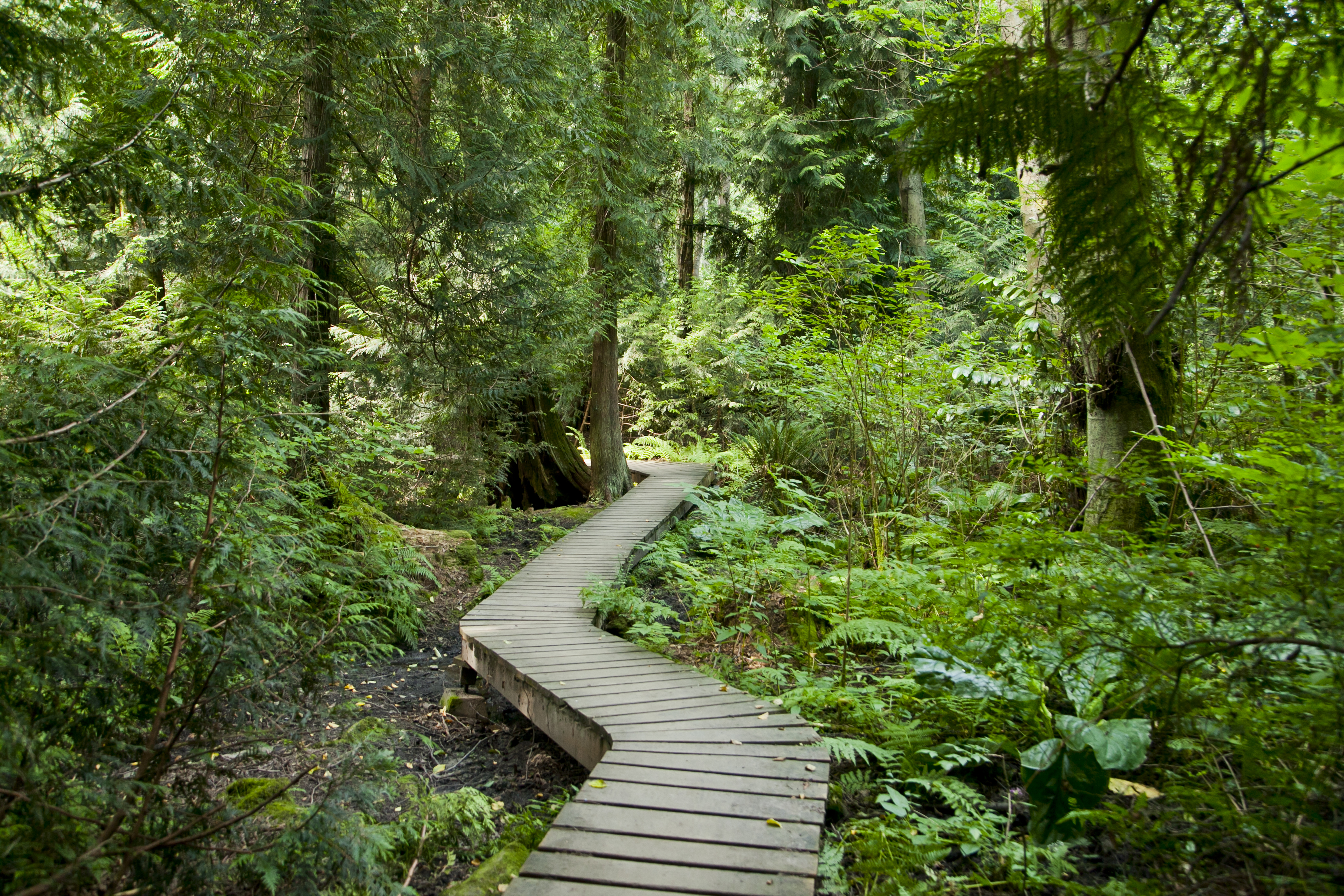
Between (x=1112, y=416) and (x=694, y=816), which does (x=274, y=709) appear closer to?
(x=694, y=816)

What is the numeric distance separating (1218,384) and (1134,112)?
154 inches

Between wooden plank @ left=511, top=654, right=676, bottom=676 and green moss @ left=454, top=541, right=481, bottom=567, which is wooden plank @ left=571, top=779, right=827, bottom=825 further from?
green moss @ left=454, top=541, right=481, bottom=567

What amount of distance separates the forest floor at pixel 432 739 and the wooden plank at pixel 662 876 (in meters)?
0.69

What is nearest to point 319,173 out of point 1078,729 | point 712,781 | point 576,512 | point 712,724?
point 712,724

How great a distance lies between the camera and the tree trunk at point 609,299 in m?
10.8

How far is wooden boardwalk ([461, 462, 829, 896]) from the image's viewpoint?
2705 millimetres

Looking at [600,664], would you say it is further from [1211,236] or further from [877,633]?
[1211,236]

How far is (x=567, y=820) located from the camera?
306cm

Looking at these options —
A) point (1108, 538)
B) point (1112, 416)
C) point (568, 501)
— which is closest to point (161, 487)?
point (1108, 538)

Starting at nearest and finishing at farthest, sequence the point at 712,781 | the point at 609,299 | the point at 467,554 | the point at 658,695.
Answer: the point at 712,781, the point at 658,695, the point at 467,554, the point at 609,299

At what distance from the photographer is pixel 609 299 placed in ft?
38.0

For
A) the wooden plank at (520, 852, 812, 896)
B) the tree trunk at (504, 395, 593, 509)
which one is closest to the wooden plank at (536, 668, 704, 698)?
the wooden plank at (520, 852, 812, 896)

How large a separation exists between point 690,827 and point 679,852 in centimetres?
18

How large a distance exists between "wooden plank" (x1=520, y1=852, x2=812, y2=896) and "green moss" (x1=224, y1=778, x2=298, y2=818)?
4.43 ft
